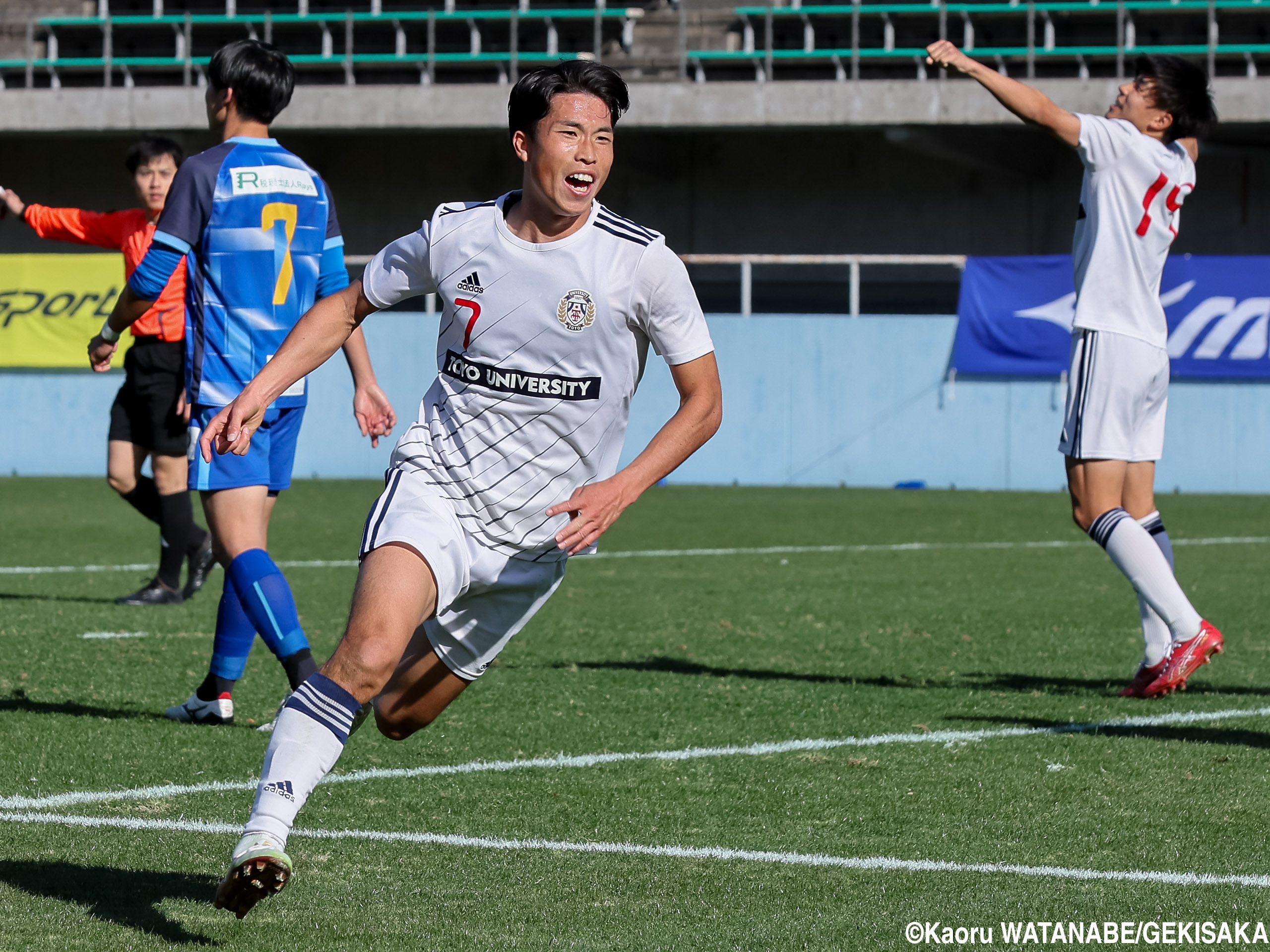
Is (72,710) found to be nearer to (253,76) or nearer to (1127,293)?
(253,76)

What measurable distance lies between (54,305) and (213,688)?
14865 millimetres

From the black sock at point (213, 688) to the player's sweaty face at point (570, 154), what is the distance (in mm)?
2475

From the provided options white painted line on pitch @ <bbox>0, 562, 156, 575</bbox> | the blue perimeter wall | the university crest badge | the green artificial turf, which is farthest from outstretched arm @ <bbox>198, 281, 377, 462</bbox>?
the blue perimeter wall

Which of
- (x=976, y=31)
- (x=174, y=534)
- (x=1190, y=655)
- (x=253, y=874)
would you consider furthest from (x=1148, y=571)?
(x=976, y=31)

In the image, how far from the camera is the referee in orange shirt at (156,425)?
8188 millimetres

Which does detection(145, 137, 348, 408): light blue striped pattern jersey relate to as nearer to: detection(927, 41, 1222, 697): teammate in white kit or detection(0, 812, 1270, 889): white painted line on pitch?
detection(0, 812, 1270, 889): white painted line on pitch

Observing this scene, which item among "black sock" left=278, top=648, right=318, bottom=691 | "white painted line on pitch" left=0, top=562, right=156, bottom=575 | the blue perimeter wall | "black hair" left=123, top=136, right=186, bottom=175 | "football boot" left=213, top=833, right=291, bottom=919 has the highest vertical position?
"black hair" left=123, top=136, right=186, bottom=175

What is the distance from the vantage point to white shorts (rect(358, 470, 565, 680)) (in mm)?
3693

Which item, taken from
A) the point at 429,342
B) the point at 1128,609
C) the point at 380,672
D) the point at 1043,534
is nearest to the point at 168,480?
the point at 1128,609

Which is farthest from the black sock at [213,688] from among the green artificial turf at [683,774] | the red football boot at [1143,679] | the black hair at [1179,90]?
the black hair at [1179,90]

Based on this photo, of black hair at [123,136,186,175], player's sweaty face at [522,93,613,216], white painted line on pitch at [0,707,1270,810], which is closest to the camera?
player's sweaty face at [522,93,613,216]

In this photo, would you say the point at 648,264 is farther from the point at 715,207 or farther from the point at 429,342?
the point at 715,207

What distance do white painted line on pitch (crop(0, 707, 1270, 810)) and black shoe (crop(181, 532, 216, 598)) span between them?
4327mm

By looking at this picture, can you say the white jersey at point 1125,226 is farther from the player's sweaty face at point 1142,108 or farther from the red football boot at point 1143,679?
the red football boot at point 1143,679
